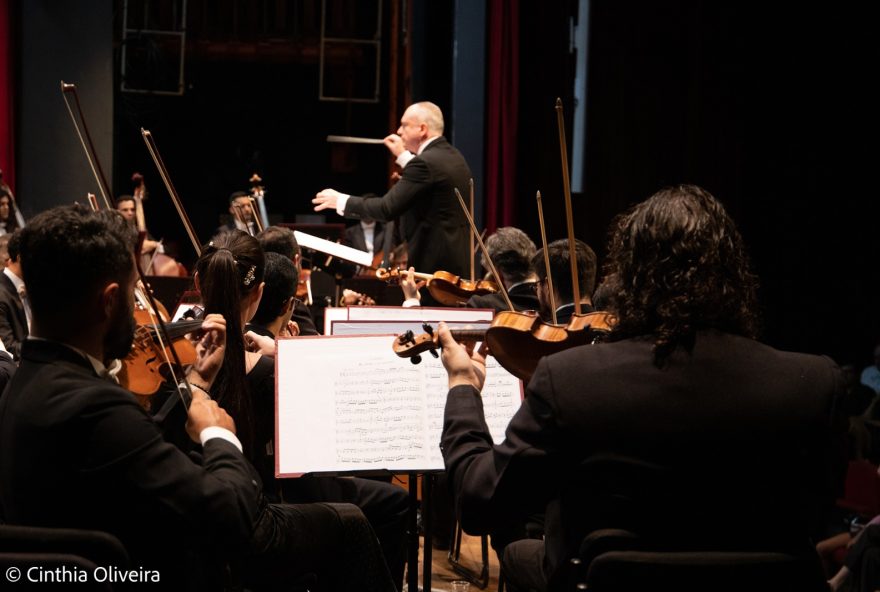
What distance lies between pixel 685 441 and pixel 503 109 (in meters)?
5.78

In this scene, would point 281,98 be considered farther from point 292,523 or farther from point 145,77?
point 292,523

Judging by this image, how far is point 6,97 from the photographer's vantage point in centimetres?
686

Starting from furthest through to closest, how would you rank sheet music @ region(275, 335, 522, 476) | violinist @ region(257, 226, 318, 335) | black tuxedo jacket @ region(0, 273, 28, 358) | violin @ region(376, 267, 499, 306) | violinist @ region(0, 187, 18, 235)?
violinist @ region(0, 187, 18, 235)
violin @ region(376, 267, 499, 306)
black tuxedo jacket @ region(0, 273, 28, 358)
violinist @ region(257, 226, 318, 335)
sheet music @ region(275, 335, 522, 476)

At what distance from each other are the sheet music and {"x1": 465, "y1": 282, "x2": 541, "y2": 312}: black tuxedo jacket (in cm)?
144

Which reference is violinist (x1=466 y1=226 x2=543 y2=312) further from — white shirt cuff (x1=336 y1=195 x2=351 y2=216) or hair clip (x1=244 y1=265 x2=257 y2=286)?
hair clip (x1=244 y1=265 x2=257 y2=286)

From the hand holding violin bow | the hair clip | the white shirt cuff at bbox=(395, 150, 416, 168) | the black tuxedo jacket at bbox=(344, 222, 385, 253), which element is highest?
the white shirt cuff at bbox=(395, 150, 416, 168)

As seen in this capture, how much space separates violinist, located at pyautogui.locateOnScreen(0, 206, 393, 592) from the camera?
156cm

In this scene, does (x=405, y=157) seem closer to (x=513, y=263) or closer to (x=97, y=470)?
(x=513, y=263)

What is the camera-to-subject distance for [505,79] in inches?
282

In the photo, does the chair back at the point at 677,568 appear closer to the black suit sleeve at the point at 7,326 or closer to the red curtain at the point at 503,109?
the black suit sleeve at the point at 7,326

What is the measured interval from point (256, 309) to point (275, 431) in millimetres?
410

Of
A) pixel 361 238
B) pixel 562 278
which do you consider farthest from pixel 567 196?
pixel 361 238

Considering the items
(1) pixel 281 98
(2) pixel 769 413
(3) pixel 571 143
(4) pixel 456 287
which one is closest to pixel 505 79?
(3) pixel 571 143

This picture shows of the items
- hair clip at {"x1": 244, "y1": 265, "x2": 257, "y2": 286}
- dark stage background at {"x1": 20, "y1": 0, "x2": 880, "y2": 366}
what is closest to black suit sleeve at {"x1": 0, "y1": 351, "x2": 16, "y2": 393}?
hair clip at {"x1": 244, "y1": 265, "x2": 257, "y2": 286}
